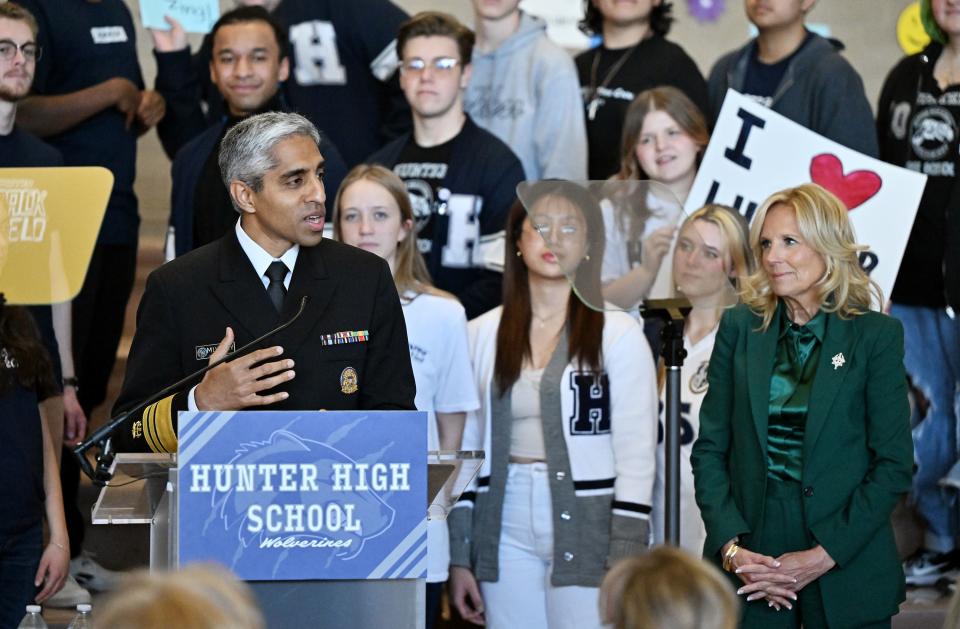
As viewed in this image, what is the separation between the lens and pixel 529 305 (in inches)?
180

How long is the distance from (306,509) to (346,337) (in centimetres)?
60

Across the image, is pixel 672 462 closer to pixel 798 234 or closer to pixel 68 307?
pixel 798 234

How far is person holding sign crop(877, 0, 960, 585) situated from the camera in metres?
5.21

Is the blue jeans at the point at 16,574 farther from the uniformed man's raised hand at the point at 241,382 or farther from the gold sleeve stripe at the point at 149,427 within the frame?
the uniformed man's raised hand at the point at 241,382

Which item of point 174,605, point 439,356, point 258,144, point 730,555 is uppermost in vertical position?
point 258,144

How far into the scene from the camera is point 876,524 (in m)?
3.51

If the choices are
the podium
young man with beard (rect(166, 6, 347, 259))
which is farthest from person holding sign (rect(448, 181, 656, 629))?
the podium

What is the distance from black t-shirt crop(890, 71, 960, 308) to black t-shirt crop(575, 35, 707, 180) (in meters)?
0.76

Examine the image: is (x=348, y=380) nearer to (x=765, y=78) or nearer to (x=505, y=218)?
(x=505, y=218)

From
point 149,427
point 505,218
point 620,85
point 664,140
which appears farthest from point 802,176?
point 149,427

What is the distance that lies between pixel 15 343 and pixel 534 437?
1490mm

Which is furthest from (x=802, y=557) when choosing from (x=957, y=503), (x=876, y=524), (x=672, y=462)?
(x=957, y=503)

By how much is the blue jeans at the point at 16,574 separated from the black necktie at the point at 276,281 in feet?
4.03

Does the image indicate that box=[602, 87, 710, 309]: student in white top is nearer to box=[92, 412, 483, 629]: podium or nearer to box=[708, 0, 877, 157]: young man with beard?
box=[708, 0, 877, 157]: young man with beard
